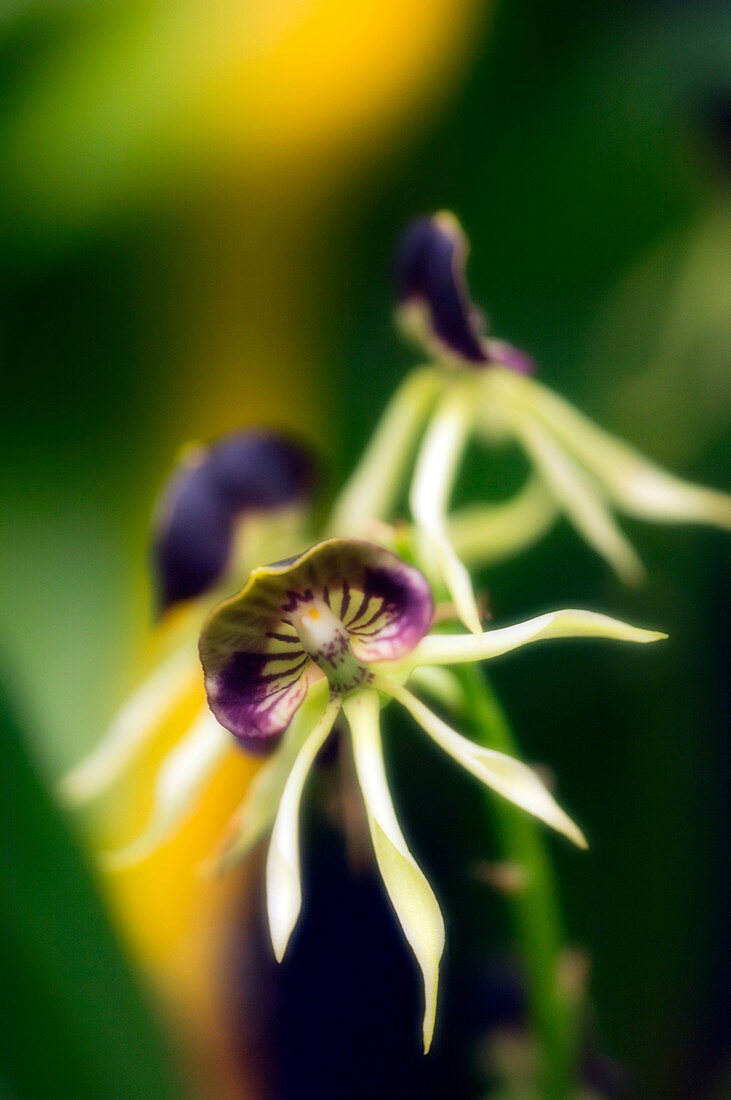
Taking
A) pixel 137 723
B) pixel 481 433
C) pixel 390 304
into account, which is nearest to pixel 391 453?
pixel 481 433

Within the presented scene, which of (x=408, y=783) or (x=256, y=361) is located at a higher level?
(x=256, y=361)

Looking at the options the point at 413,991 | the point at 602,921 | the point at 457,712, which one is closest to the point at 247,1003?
the point at 413,991

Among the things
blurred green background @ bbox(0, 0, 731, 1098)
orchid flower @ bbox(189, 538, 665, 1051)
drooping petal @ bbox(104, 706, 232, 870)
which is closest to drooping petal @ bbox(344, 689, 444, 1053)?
orchid flower @ bbox(189, 538, 665, 1051)

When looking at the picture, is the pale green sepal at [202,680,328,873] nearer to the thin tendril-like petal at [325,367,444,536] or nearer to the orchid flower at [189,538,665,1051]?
the orchid flower at [189,538,665,1051]

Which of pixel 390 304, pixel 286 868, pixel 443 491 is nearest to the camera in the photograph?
pixel 286 868

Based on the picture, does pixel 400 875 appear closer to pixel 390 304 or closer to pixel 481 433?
pixel 481 433

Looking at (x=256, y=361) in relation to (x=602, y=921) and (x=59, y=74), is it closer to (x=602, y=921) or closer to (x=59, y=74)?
(x=59, y=74)
